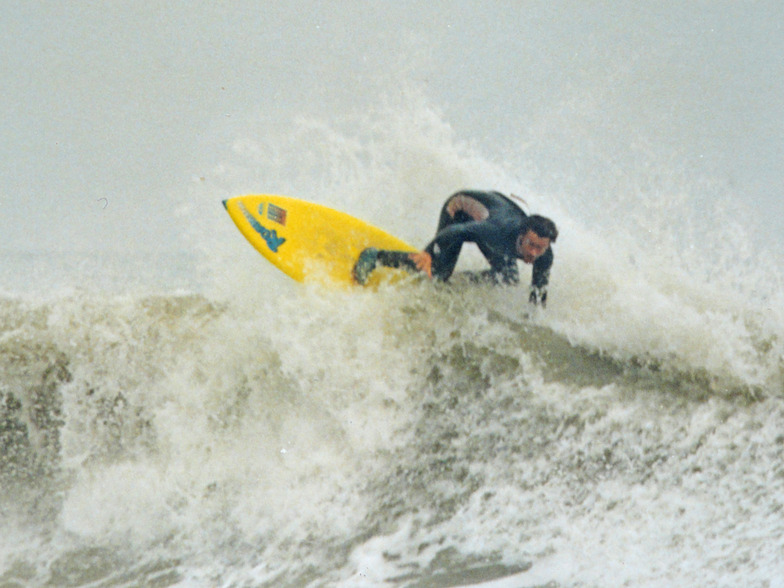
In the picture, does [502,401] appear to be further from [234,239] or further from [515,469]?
[234,239]

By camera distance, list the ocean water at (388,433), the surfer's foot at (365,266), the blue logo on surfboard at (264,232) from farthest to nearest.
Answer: the blue logo on surfboard at (264,232) → the surfer's foot at (365,266) → the ocean water at (388,433)

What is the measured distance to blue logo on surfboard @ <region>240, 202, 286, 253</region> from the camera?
280 centimetres

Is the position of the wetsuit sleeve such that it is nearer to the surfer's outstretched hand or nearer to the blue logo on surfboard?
the surfer's outstretched hand

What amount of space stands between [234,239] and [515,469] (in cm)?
206

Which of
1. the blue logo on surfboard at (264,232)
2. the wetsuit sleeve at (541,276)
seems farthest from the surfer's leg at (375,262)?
the wetsuit sleeve at (541,276)

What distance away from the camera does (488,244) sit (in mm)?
2547

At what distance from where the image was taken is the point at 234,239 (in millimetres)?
3354

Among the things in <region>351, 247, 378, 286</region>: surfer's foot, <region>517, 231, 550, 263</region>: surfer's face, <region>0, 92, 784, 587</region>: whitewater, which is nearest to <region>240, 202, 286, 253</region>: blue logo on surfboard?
<region>0, 92, 784, 587</region>: whitewater

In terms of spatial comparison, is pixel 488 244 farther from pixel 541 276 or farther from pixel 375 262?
pixel 375 262

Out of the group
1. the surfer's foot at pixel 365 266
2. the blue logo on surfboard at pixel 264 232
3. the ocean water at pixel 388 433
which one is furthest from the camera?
the blue logo on surfboard at pixel 264 232

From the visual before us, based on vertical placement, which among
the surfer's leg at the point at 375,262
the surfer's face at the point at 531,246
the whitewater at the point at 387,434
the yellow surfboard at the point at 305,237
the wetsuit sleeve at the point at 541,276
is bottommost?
the whitewater at the point at 387,434

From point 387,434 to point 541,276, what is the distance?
984 millimetres

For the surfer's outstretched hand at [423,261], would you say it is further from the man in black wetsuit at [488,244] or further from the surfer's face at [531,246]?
the surfer's face at [531,246]

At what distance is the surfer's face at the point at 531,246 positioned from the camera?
2.41m
